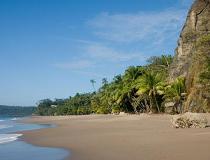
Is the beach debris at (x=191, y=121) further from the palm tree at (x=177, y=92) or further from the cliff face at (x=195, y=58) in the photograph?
the palm tree at (x=177, y=92)

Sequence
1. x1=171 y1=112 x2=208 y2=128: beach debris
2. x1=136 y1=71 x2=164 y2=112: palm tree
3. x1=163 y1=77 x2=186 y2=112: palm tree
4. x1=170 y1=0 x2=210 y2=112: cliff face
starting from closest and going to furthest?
x1=171 y1=112 x2=208 y2=128: beach debris < x1=170 y1=0 x2=210 y2=112: cliff face < x1=163 y1=77 x2=186 y2=112: palm tree < x1=136 y1=71 x2=164 y2=112: palm tree

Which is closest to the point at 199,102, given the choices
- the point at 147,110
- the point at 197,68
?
the point at 197,68

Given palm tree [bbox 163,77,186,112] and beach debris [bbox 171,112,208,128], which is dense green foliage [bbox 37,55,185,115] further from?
beach debris [bbox 171,112,208,128]

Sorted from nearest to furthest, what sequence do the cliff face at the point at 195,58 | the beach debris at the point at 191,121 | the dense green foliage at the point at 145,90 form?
the beach debris at the point at 191,121 → the cliff face at the point at 195,58 → the dense green foliage at the point at 145,90

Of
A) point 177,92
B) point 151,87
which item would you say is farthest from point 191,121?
point 151,87

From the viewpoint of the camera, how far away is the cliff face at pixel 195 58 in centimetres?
3472

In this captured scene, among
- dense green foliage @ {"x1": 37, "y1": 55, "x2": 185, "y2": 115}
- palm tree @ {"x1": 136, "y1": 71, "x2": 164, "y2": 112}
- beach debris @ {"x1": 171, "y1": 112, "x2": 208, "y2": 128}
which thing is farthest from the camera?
palm tree @ {"x1": 136, "y1": 71, "x2": 164, "y2": 112}

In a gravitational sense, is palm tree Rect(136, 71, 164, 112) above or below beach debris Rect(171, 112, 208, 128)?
above

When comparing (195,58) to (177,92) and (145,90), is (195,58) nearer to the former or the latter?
(177,92)

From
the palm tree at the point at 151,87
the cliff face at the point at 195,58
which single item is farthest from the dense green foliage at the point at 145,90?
the cliff face at the point at 195,58

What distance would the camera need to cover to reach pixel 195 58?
38719mm

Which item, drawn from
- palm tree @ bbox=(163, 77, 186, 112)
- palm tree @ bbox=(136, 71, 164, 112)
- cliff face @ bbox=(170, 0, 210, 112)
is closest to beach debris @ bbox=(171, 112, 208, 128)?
cliff face @ bbox=(170, 0, 210, 112)

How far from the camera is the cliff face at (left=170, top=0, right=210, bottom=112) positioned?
Answer: 34719 mm

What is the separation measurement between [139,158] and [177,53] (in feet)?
142
